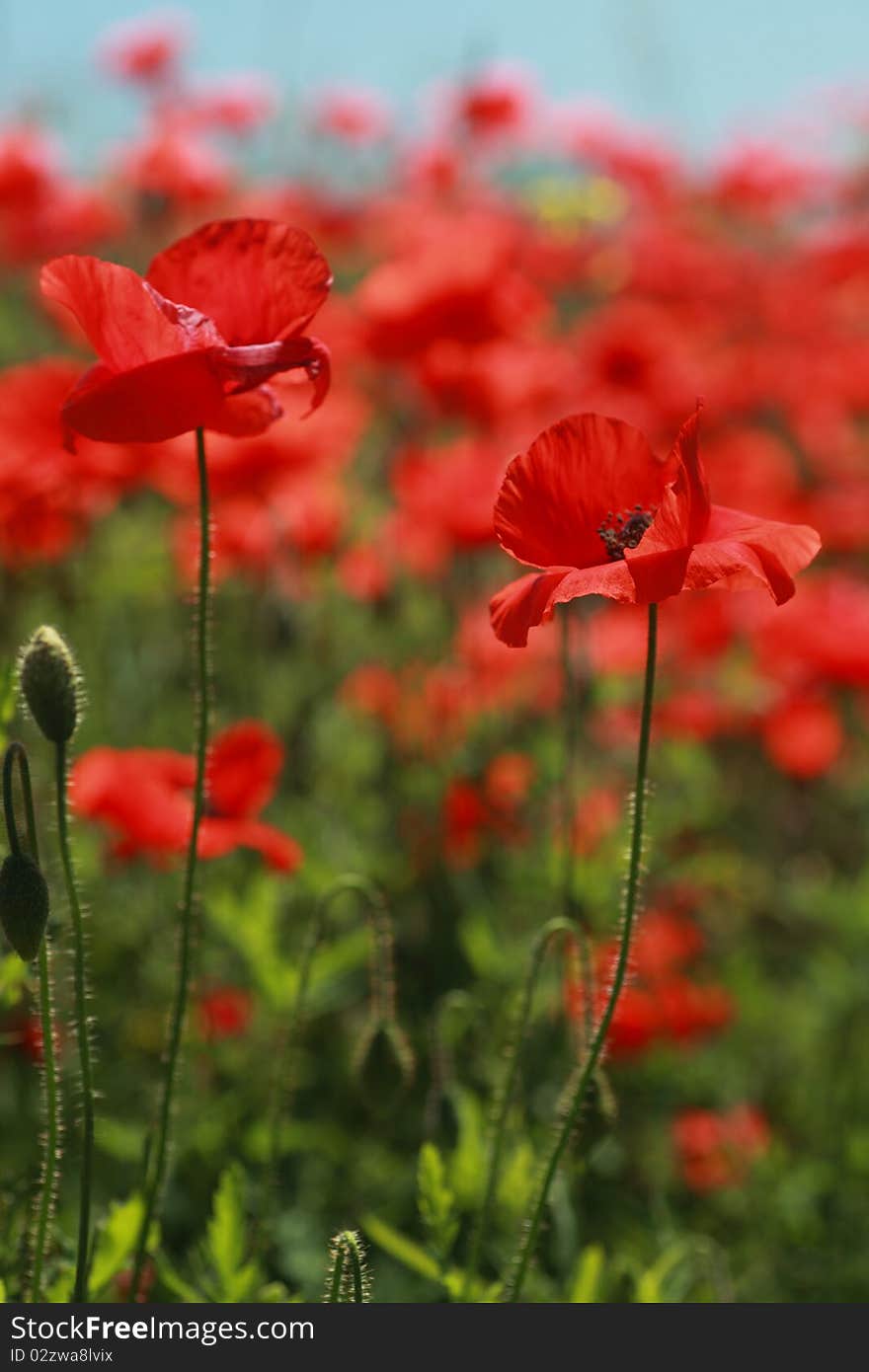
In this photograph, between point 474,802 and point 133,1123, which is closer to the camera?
point 133,1123

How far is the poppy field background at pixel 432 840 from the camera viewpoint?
6.63 feet

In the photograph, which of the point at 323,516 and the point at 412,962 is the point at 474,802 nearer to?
the point at 412,962

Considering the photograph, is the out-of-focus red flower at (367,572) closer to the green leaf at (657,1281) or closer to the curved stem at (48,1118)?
the green leaf at (657,1281)

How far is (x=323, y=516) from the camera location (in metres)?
3.82

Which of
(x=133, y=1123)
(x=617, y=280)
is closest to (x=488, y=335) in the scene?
(x=133, y=1123)

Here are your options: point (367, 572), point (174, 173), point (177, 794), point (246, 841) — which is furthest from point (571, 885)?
point (174, 173)

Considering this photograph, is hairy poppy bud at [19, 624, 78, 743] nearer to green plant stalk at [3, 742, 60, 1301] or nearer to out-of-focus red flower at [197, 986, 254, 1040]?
green plant stalk at [3, 742, 60, 1301]

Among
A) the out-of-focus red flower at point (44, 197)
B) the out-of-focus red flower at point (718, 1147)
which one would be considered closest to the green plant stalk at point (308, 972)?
the out-of-focus red flower at point (718, 1147)

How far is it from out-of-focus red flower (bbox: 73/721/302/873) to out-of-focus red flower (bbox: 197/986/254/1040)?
48 centimetres

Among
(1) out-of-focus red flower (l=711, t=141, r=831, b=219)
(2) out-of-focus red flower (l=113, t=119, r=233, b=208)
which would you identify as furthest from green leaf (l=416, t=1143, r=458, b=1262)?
(1) out-of-focus red flower (l=711, t=141, r=831, b=219)

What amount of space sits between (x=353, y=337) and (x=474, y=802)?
1.52 metres

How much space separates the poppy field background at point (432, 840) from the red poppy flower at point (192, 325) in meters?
0.09

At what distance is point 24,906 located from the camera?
1.21m

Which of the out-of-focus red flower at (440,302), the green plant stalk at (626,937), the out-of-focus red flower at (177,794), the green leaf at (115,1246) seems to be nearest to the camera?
the green plant stalk at (626,937)
